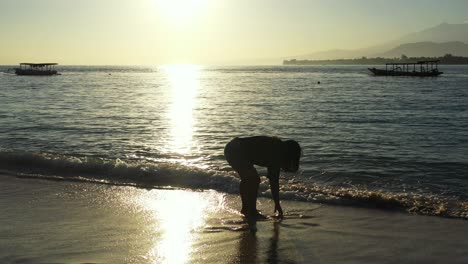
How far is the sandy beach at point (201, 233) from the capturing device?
6.41 meters

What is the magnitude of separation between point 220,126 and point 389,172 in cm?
1258

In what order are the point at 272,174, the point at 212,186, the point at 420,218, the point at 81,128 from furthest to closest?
1. the point at 81,128
2. the point at 212,186
3. the point at 420,218
4. the point at 272,174

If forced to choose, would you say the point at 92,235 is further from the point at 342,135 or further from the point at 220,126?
the point at 220,126

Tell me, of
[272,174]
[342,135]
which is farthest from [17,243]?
[342,135]

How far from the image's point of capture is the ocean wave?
9.47 metres

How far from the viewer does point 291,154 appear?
744cm

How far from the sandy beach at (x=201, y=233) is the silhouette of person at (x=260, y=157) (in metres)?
0.65

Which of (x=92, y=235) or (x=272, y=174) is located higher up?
(x=272, y=174)

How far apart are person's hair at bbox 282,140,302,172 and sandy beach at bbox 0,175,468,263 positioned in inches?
41.3

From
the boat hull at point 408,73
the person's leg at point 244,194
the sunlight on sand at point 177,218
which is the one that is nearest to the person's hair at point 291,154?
the person's leg at point 244,194

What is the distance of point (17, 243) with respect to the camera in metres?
6.73

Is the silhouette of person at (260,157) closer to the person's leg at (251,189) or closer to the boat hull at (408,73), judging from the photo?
the person's leg at (251,189)

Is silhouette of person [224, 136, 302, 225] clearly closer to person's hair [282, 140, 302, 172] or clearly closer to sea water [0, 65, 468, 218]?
person's hair [282, 140, 302, 172]

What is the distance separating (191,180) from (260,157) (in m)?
4.18
